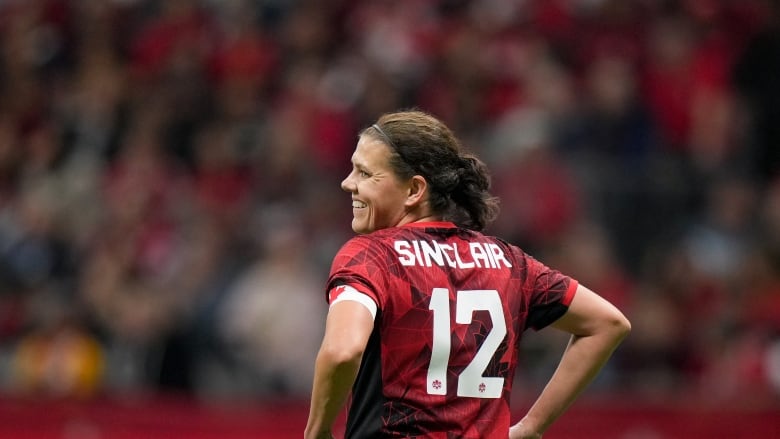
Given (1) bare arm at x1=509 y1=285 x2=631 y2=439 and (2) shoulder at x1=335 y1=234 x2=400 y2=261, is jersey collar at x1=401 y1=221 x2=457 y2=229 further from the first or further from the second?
(1) bare arm at x1=509 y1=285 x2=631 y2=439

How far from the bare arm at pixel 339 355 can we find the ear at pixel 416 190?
514mm

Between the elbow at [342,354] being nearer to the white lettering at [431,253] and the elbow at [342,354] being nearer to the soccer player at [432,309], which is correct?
the soccer player at [432,309]

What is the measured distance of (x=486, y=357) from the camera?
3586 millimetres

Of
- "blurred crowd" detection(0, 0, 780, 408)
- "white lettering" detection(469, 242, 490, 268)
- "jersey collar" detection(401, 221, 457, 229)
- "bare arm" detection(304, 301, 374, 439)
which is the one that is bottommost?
"bare arm" detection(304, 301, 374, 439)

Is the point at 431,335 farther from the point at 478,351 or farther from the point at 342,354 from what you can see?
the point at 342,354

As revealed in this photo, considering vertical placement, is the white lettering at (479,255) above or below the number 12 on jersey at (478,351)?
above

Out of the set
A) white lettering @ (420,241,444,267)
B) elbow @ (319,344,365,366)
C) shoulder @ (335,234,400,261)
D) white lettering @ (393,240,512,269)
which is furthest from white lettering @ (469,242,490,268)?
elbow @ (319,344,365,366)

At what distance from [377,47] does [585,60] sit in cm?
159

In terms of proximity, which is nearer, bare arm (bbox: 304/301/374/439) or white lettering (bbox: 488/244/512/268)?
bare arm (bbox: 304/301/374/439)

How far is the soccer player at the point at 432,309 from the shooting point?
338 cm

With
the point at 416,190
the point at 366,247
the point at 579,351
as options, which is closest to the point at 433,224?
the point at 416,190

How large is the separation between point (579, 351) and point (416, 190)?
70 cm

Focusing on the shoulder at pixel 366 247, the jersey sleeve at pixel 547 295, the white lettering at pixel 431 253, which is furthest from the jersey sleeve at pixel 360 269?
the jersey sleeve at pixel 547 295

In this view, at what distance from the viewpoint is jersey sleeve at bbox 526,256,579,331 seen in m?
3.79
